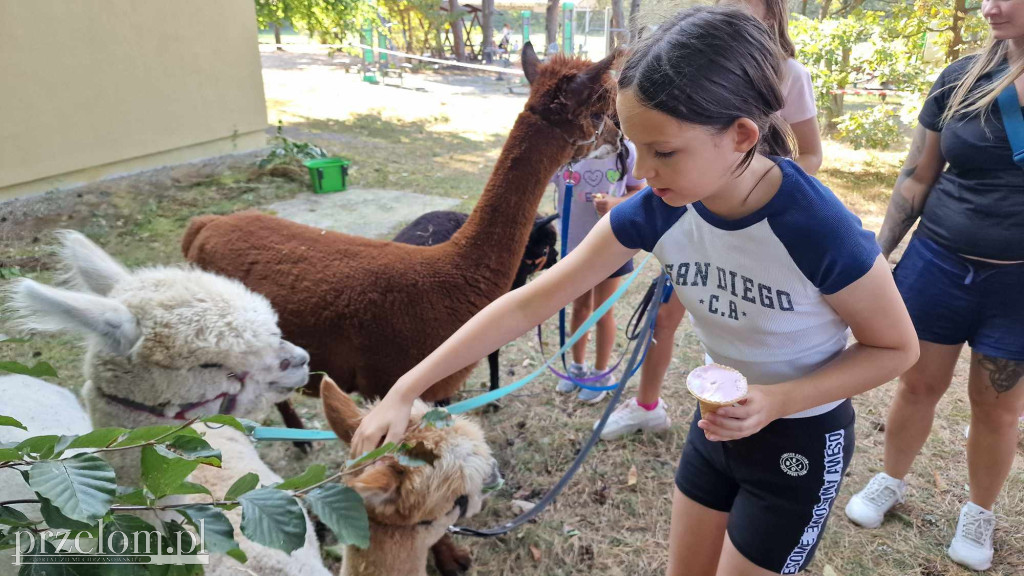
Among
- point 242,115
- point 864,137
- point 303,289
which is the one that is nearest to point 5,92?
point 242,115

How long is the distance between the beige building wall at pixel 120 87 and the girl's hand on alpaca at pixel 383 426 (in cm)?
589

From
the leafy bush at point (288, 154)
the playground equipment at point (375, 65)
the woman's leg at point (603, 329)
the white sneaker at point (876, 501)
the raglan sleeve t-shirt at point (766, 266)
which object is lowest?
the white sneaker at point (876, 501)

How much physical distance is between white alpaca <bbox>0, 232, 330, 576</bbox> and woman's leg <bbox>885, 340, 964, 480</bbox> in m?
2.08

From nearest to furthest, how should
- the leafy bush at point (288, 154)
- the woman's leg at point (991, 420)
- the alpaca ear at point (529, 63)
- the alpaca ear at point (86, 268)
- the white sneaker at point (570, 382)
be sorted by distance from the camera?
the alpaca ear at point (86, 268) < the woman's leg at point (991, 420) < the alpaca ear at point (529, 63) < the white sneaker at point (570, 382) < the leafy bush at point (288, 154)

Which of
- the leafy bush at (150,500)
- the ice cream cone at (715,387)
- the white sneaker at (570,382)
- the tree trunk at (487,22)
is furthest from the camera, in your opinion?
the tree trunk at (487,22)

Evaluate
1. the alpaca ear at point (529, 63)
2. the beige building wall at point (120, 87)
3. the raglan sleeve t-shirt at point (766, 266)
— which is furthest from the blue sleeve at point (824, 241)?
the beige building wall at point (120, 87)

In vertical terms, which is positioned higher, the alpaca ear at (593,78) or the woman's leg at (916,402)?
the alpaca ear at (593,78)

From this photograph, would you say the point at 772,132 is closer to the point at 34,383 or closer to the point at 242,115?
the point at 34,383

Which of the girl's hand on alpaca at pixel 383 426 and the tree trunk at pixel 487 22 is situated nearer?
the girl's hand on alpaca at pixel 383 426

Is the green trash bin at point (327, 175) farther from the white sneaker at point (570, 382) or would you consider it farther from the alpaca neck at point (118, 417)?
the alpaca neck at point (118, 417)

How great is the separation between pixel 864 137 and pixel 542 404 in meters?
6.42

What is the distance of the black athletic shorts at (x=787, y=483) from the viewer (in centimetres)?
126

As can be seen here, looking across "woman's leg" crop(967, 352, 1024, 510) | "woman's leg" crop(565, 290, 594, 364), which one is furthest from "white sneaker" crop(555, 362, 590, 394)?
"woman's leg" crop(967, 352, 1024, 510)

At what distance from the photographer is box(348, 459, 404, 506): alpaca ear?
52.9 inches
